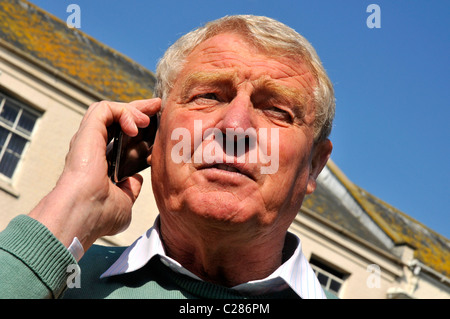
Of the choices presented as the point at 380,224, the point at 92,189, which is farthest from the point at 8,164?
the point at 92,189

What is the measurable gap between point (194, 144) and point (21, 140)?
1754 cm

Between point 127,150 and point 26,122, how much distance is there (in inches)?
675

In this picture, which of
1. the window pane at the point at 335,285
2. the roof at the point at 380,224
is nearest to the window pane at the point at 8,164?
the roof at the point at 380,224

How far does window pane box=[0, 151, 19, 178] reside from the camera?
62.1ft

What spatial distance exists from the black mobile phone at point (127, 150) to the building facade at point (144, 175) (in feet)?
50.4

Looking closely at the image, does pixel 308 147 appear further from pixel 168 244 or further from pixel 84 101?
pixel 84 101

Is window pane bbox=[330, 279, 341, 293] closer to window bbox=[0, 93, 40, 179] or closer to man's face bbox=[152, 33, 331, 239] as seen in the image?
window bbox=[0, 93, 40, 179]

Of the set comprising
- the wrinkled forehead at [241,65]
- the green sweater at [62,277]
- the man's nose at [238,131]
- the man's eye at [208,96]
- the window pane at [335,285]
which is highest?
the window pane at [335,285]

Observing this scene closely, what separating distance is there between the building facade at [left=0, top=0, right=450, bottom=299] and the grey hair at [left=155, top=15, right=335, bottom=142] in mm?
15303

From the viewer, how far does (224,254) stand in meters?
2.93

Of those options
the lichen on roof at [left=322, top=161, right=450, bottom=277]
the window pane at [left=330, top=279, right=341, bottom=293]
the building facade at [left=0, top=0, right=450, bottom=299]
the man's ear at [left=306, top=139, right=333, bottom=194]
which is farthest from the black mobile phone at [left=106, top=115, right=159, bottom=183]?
the lichen on roof at [left=322, top=161, right=450, bottom=277]

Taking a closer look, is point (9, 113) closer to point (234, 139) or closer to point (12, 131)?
point (12, 131)

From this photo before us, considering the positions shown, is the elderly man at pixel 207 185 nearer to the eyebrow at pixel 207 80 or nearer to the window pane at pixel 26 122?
the eyebrow at pixel 207 80

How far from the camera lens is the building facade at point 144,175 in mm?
19109
